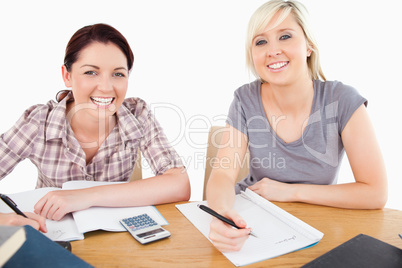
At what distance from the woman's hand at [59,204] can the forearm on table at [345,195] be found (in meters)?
0.71

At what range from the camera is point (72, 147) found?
1.29 m

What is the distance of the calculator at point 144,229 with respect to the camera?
791 mm

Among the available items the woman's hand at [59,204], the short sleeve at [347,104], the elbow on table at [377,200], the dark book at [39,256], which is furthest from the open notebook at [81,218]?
the short sleeve at [347,104]

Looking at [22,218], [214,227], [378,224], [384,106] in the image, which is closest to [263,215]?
[214,227]

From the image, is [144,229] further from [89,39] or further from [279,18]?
[279,18]

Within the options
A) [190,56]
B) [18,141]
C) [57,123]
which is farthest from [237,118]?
[190,56]

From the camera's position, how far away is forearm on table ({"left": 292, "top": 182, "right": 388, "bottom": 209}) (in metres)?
1.04

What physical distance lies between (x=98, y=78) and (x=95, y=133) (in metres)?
0.27

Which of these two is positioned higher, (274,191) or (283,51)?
(283,51)

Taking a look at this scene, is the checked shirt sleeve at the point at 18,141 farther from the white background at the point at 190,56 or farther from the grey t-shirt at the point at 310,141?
the white background at the point at 190,56

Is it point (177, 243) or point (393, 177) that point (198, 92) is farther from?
point (177, 243)

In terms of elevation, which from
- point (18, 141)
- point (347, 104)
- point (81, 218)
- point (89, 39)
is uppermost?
point (89, 39)

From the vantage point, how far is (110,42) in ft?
4.11

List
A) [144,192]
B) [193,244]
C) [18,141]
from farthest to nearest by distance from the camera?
[18,141], [144,192], [193,244]
